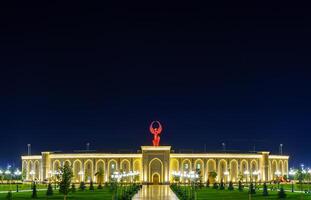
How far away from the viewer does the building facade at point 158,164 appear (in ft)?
280

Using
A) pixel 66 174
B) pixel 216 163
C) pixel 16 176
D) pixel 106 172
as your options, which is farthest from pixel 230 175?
pixel 66 174

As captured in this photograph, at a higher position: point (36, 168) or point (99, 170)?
point (36, 168)

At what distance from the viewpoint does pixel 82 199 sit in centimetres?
4309

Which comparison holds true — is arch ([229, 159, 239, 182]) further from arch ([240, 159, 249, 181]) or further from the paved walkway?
the paved walkway

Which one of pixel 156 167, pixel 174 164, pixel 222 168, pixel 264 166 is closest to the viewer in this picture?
pixel 156 167

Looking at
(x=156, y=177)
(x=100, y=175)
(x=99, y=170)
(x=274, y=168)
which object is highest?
(x=274, y=168)

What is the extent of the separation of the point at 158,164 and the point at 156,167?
57cm

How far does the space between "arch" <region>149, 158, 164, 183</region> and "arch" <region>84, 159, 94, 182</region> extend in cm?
830

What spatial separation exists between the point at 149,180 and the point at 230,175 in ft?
38.0

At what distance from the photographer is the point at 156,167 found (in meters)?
85.8

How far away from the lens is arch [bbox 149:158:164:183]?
85.4 m

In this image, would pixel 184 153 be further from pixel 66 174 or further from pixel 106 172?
pixel 66 174

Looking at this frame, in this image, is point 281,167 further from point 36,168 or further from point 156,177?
point 36,168

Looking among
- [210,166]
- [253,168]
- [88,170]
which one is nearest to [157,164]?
[210,166]
